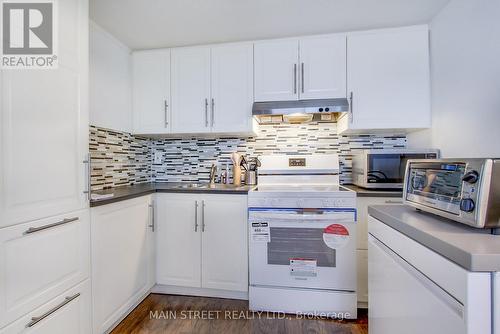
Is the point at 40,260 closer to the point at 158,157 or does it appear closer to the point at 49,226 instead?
the point at 49,226

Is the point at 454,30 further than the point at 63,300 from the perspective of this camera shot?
Yes

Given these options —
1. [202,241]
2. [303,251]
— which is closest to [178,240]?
[202,241]

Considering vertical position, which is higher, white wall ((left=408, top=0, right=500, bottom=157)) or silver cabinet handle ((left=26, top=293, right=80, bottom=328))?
white wall ((left=408, top=0, right=500, bottom=157))

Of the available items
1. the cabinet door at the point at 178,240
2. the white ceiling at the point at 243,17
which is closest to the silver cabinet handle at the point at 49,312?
the cabinet door at the point at 178,240

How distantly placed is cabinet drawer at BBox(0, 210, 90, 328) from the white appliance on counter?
1.08m

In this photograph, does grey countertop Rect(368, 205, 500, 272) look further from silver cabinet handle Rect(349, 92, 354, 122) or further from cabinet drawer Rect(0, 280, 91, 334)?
cabinet drawer Rect(0, 280, 91, 334)

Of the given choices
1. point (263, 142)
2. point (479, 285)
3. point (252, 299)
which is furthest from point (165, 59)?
point (479, 285)

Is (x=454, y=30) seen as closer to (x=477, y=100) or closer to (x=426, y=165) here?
(x=477, y=100)

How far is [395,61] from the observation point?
78.7 inches

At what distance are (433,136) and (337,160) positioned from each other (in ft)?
2.44

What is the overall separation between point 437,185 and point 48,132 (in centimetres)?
170

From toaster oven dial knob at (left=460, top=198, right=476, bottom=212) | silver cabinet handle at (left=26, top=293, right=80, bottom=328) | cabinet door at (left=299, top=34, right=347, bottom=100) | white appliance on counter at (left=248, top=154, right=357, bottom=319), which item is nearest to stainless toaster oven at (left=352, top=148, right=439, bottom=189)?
white appliance on counter at (left=248, top=154, right=357, bottom=319)

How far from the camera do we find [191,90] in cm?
228

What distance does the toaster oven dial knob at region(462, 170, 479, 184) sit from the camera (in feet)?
2.48
